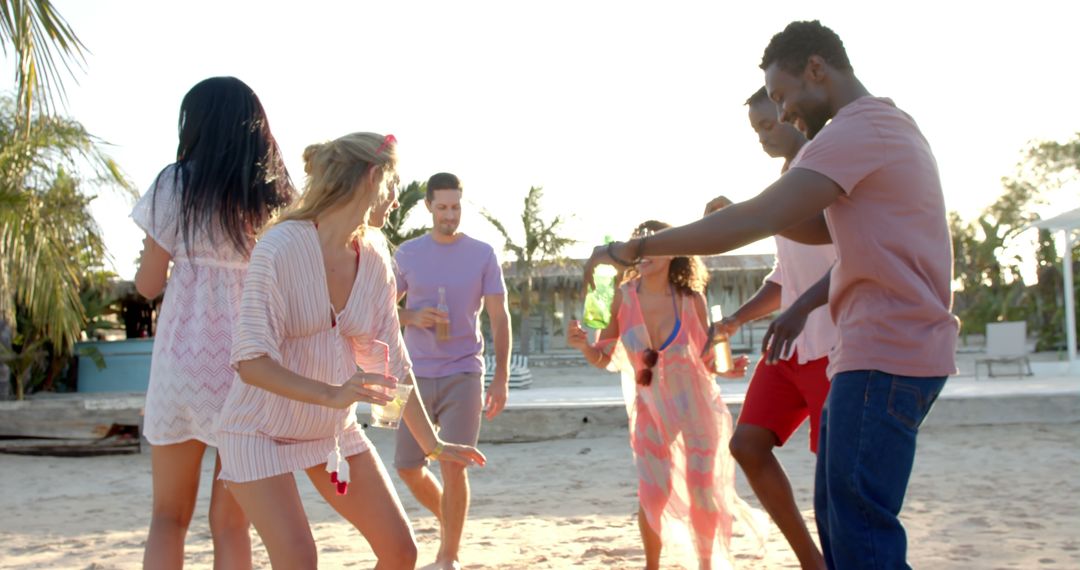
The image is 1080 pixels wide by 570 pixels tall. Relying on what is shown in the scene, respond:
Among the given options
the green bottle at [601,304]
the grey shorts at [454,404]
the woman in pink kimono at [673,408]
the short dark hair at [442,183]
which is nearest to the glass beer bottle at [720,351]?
the woman in pink kimono at [673,408]

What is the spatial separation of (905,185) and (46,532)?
6092 mm

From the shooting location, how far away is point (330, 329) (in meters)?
3.02

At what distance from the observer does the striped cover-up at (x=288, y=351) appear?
2852 mm

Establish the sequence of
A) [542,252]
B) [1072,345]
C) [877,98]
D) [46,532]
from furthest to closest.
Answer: [542,252]
[1072,345]
[46,532]
[877,98]

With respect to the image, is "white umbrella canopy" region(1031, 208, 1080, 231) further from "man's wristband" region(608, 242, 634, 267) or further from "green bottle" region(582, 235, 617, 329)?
"man's wristband" region(608, 242, 634, 267)

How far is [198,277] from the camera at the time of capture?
3.31 metres

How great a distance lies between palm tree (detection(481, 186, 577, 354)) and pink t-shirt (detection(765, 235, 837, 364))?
31757mm

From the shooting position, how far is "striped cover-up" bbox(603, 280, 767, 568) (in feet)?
16.1

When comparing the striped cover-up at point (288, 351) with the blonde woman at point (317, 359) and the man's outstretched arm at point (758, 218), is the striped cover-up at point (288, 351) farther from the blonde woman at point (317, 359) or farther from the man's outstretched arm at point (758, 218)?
the man's outstretched arm at point (758, 218)

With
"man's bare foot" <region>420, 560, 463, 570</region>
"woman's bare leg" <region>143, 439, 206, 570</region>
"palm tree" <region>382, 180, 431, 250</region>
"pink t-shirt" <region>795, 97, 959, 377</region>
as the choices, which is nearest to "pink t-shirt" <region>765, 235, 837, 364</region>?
"pink t-shirt" <region>795, 97, 959, 377</region>

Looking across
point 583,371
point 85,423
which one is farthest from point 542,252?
point 85,423

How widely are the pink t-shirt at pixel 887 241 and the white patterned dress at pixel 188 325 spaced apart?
1733 mm

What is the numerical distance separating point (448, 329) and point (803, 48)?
297 cm

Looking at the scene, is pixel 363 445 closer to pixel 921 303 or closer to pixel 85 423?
pixel 921 303
